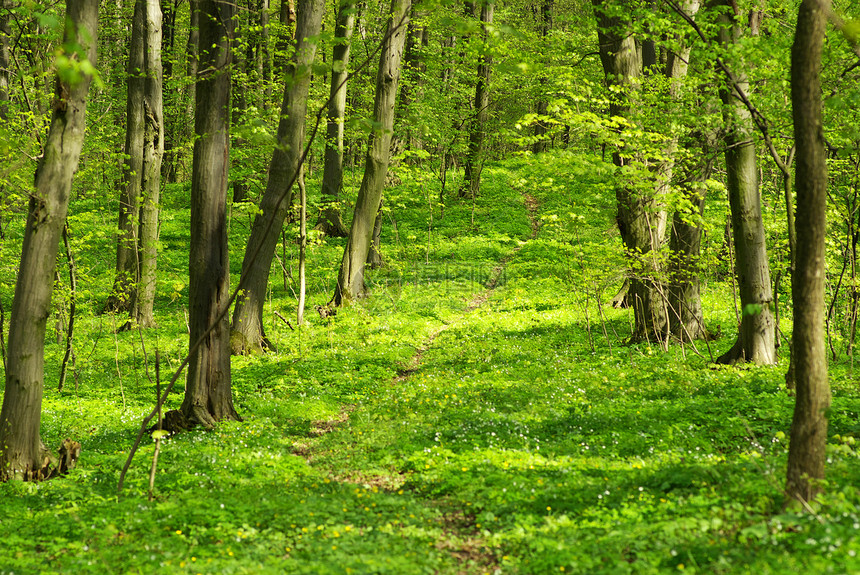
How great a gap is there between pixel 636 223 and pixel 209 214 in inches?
310

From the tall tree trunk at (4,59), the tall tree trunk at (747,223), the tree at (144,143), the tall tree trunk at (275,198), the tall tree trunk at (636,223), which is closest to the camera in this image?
the tall tree trunk at (747,223)

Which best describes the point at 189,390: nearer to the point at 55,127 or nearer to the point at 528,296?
the point at 55,127

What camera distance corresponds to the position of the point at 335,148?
19.1 m

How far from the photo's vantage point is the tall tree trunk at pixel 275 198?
37.4 feet

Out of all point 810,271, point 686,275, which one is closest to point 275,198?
point 686,275

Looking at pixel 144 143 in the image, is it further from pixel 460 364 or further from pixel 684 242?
pixel 684 242

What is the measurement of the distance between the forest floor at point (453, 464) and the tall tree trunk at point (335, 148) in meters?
7.32

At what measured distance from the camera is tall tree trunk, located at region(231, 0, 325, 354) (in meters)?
11.4

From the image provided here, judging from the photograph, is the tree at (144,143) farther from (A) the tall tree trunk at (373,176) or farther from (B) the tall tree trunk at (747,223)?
(B) the tall tree trunk at (747,223)

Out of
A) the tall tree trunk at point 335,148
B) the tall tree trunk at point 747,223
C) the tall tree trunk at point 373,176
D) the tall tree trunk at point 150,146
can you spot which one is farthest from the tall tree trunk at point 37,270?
the tall tree trunk at point 335,148

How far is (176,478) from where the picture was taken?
621cm

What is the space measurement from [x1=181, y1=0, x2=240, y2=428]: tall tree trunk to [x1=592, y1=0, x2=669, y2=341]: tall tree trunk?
21.3 ft

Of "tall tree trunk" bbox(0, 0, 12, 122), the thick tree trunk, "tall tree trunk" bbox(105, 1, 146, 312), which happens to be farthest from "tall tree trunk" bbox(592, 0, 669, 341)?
"tall tree trunk" bbox(0, 0, 12, 122)

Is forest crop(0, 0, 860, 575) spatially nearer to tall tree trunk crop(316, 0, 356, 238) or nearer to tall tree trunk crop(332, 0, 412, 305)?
tall tree trunk crop(332, 0, 412, 305)
